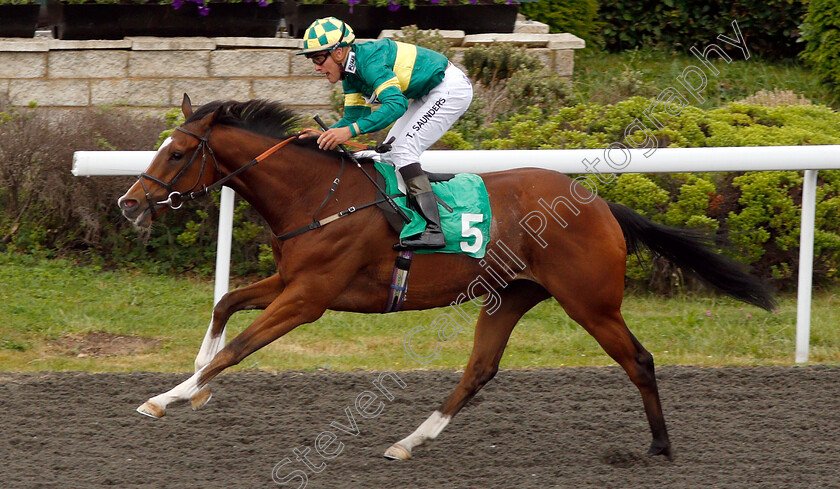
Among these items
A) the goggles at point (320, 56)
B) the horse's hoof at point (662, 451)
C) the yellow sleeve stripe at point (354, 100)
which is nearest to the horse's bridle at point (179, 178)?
the goggles at point (320, 56)

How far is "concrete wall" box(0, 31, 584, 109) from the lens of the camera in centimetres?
763

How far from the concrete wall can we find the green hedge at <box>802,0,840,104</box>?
459 cm

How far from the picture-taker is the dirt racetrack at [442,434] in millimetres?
3775

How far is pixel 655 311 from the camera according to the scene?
19.8 ft

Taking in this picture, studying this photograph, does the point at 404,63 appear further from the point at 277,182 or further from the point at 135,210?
the point at 135,210

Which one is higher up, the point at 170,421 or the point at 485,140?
the point at 485,140

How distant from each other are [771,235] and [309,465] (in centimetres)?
365

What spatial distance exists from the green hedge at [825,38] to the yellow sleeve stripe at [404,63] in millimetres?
5850

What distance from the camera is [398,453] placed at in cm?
408

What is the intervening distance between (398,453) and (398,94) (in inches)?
60.5

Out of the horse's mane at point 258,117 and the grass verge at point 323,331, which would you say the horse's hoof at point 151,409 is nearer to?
the horse's mane at point 258,117

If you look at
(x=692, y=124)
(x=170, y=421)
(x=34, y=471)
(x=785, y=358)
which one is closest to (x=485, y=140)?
(x=692, y=124)

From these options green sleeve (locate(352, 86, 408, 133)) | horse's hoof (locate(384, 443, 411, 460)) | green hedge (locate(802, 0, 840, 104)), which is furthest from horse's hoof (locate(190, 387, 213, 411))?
green hedge (locate(802, 0, 840, 104))

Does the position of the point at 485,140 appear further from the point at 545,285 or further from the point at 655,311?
the point at 545,285
